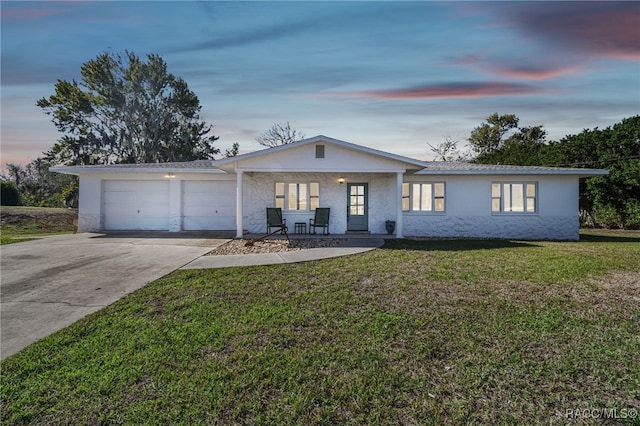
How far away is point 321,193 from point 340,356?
432 inches

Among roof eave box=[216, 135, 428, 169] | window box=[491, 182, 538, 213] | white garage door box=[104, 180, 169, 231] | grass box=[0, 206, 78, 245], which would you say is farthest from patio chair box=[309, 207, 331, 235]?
grass box=[0, 206, 78, 245]

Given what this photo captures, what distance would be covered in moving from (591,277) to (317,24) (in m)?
8.26

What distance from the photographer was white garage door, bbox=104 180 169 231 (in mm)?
15047

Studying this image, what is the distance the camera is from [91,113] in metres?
30.4

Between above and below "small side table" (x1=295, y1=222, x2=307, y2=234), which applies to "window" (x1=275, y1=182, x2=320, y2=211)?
above

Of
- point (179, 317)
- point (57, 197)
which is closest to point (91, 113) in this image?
point (57, 197)

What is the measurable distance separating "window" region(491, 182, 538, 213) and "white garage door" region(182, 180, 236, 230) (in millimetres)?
11423

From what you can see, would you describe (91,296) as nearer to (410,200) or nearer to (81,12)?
(81,12)

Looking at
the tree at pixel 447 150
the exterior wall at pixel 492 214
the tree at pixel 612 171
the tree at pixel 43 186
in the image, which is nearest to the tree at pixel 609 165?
the tree at pixel 612 171

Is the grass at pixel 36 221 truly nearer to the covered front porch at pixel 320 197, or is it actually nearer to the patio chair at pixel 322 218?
the covered front porch at pixel 320 197

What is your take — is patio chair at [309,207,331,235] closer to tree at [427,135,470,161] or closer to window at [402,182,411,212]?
window at [402,182,411,212]

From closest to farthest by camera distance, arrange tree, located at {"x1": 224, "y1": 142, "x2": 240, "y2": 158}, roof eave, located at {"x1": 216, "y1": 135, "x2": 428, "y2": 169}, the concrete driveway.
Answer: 1. the concrete driveway
2. roof eave, located at {"x1": 216, "y1": 135, "x2": 428, "y2": 169}
3. tree, located at {"x1": 224, "y1": 142, "x2": 240, "y2": 158}

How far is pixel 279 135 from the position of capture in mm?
34219

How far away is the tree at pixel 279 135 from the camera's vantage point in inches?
1334
